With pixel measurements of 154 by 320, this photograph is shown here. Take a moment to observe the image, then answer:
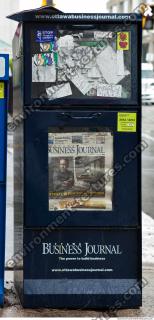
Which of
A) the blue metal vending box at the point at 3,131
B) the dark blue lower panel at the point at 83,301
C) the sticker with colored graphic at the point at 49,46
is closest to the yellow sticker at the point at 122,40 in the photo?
the sticker with colored graphic at the point at 49,46

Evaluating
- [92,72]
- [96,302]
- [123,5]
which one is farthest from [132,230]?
[123,5]

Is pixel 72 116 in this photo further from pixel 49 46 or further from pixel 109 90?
pixel 49 46

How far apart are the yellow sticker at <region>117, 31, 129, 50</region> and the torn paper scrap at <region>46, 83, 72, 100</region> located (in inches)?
18.4

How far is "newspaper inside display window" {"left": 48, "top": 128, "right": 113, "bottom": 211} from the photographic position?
520 cm

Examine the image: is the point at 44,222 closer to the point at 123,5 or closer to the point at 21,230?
the point at 21,230

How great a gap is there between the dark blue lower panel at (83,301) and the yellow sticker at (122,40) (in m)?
Answer: 1.81

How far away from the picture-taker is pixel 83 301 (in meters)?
5.24

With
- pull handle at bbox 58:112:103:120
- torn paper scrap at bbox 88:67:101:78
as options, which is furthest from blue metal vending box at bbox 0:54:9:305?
torn paper scrap at bbox 88:67:101:78

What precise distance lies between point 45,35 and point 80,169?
3.29ft

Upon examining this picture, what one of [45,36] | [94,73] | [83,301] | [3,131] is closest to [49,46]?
[45,36]

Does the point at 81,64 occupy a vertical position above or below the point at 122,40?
below

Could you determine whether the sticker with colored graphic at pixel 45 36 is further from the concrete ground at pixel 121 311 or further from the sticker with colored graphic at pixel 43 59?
the concrete ground at pixel 121 311

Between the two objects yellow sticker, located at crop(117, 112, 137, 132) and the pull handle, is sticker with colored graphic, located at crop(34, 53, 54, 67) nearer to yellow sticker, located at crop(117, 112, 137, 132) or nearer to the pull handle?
the pull handle

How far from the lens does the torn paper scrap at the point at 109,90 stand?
5.16m
